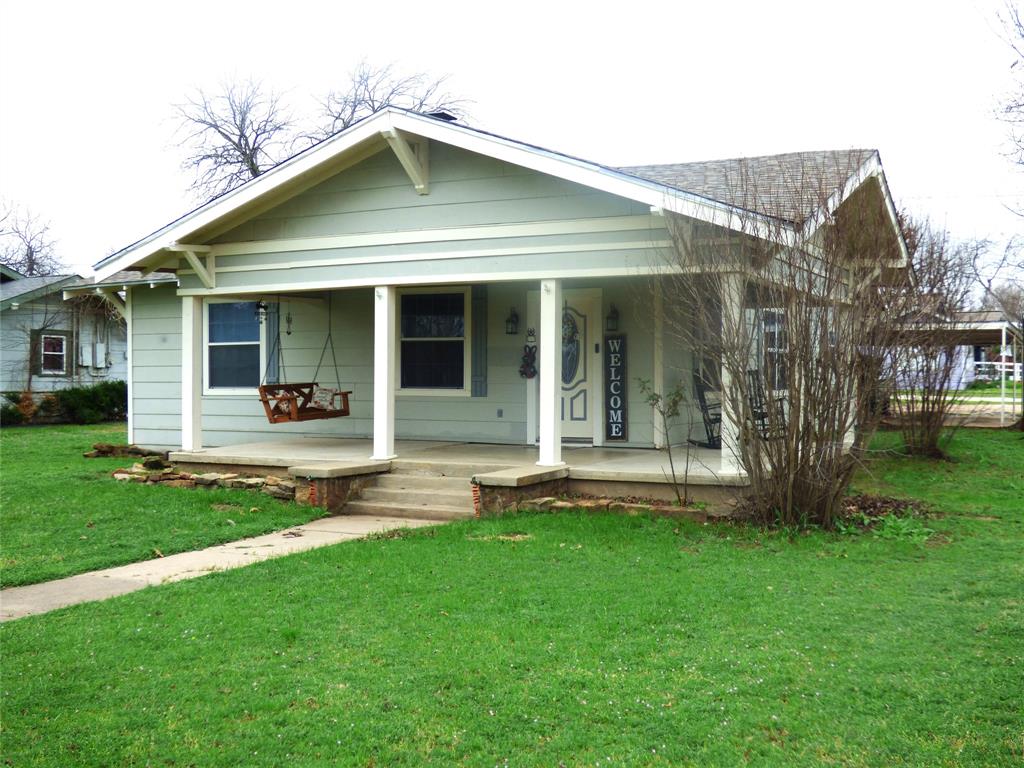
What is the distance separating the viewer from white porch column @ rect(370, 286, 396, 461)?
32.6ft

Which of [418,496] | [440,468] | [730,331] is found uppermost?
[730,331]

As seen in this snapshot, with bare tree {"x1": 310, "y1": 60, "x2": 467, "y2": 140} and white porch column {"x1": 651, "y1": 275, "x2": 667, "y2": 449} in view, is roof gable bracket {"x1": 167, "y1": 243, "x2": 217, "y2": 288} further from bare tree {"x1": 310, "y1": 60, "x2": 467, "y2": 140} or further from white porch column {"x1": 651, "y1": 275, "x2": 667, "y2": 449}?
bare tree {"x1": 310, "y1": 60, "x2": 467, "y2": 140}

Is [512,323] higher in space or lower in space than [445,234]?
lower

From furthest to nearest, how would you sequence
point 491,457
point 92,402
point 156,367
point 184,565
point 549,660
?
1. point 92,402
2. point 156,367
3. point 491,457
4. point 184,565
5. point 549,660

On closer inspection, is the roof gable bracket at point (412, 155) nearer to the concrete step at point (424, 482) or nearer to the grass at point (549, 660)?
the concrete step at point (424, 482)

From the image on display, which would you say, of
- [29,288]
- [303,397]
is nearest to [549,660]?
[303,397]

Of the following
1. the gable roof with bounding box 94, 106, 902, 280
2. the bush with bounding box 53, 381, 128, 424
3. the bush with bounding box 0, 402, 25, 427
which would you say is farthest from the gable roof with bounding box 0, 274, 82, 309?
the gable roof with bounding box 94, 106, 902, 280

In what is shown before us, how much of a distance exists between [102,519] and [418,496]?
10.1 feet

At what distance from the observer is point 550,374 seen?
29.8ft

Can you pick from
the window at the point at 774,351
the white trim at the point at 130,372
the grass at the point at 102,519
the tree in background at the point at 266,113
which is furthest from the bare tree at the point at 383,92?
the window at the point at 774,351

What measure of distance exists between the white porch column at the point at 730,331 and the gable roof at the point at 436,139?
0.48 metres

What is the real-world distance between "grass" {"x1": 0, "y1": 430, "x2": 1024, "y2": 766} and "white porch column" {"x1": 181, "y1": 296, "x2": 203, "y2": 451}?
4835 millimetres

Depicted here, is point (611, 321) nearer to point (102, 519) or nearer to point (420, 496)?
point (420, 496)

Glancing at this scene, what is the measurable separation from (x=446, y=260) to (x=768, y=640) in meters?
5.75
